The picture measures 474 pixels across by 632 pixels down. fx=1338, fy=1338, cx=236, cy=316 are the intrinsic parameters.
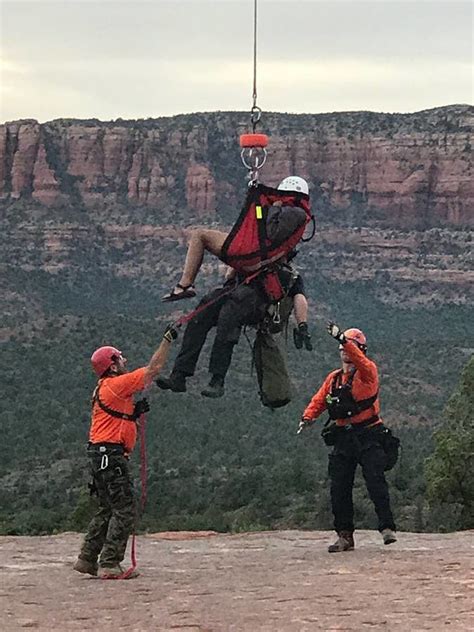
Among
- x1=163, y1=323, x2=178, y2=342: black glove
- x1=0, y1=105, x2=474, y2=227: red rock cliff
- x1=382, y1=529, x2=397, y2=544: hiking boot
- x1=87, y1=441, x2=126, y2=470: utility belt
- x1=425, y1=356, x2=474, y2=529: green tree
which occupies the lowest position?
x1=425, y1=356, x2=474, y2=529: green tree

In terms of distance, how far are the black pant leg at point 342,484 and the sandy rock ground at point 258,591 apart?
349 millimetres

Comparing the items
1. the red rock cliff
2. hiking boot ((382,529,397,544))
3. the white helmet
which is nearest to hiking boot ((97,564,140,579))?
hiking boot ((382,529,397,544))

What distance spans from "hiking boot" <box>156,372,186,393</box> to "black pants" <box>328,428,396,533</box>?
6.13 feet

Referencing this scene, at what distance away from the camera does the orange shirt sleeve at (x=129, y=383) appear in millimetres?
10742

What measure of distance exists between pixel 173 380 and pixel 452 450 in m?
11.8

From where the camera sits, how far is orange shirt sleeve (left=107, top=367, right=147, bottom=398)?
423 inches

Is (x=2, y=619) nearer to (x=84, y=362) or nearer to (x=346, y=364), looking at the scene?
(x=346, y=364)

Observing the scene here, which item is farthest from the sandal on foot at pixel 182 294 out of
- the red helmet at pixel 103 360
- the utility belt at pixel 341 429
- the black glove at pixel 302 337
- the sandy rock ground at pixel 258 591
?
the sandy rock ground at pixel 258 591

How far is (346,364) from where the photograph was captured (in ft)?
38.6

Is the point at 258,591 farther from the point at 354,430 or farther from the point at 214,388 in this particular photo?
the point at 354,430

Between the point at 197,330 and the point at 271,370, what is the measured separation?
69cm

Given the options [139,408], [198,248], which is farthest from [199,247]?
[139,408]

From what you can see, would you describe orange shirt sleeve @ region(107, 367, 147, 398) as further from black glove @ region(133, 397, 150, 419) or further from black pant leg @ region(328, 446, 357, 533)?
black pant leg @ region(328, 446, 357, 533)

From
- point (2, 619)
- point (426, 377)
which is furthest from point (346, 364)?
point (426, 377)
